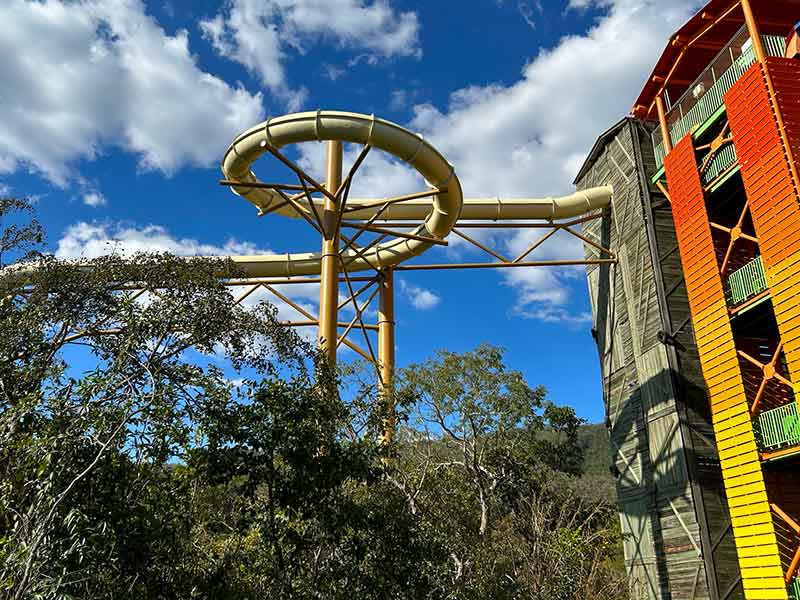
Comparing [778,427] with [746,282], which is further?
[746,282]

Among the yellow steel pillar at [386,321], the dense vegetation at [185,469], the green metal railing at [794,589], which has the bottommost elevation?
the green metal railing at [794,589]

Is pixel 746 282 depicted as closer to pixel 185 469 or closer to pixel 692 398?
pixel 692 398

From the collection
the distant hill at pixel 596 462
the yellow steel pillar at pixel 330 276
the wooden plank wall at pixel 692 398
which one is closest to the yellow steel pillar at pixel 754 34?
the wooden plank wall at pixel 692 398

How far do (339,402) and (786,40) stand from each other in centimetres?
1352

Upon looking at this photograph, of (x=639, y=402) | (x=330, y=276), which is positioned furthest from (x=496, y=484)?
(x=330, y=276)

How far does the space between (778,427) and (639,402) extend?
5.16 metres

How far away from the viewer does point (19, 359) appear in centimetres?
823

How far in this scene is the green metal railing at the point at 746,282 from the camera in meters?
12.5

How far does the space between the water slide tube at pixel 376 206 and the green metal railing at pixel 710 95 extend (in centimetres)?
359

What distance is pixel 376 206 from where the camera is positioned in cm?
1573

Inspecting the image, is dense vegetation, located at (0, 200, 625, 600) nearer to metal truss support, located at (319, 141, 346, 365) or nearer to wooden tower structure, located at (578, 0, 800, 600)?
metal truss support, located at (319, 141, 346, 365)

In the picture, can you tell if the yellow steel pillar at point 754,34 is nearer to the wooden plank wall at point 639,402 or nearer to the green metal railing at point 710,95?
the green metal railing at point 710,95

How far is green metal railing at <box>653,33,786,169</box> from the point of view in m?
12.9

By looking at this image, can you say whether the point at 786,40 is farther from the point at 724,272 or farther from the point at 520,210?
the point at 520,210
